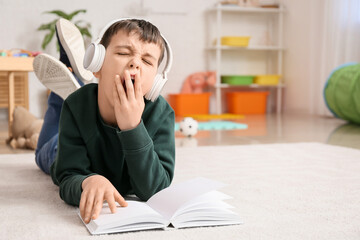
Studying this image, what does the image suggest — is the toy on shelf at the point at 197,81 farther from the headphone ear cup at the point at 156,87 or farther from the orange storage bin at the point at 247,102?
the headphone ear cup at the point at 156,87

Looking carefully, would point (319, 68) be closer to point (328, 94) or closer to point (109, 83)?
point (328, 94)

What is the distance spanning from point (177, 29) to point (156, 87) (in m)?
3.70

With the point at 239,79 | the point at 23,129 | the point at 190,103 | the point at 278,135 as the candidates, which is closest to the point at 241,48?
the point at 239,79

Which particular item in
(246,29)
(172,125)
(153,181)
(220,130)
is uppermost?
(246,29)

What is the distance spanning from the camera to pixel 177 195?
0.90m

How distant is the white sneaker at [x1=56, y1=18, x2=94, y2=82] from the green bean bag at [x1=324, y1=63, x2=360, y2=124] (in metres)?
2.13

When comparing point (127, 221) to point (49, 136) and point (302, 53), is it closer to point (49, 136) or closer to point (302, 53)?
point (49, 136)

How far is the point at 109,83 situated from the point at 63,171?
238 mm

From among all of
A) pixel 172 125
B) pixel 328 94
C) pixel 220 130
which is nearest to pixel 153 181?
pixel 172 125

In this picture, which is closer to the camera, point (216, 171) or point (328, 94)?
point (216, 171)

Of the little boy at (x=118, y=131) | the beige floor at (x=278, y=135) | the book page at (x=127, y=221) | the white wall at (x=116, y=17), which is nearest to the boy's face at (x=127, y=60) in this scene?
the little boy at (x=118, y=131)

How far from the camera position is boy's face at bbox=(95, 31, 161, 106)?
913 millimetres

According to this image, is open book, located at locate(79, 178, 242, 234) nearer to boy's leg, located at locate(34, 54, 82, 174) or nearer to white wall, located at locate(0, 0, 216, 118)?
boy's leg, located at locate(34, 54, 82, 174)

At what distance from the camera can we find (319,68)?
4.23 metres
